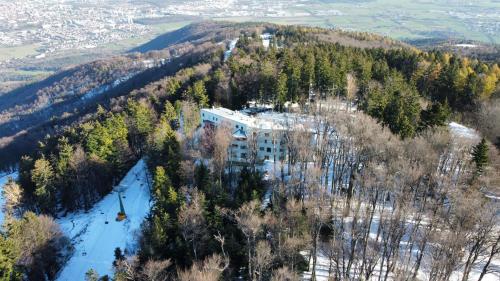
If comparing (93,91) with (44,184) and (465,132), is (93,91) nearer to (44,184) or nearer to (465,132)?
(44,184)

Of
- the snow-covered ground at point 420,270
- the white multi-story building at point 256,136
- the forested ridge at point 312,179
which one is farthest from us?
the white multi-story building at point 256,136

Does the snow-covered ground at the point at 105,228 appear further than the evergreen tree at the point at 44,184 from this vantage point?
No

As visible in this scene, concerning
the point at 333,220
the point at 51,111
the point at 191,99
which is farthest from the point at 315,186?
the point at 51,111

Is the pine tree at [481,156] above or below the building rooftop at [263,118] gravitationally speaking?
above

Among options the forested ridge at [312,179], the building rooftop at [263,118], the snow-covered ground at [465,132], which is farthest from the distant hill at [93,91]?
the snow-covered ground at [465,132]

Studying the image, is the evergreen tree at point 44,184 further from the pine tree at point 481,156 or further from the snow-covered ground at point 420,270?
the pine tree at point 481,156

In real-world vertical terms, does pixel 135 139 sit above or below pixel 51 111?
above

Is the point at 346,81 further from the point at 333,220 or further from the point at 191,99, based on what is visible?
the point at 333,220

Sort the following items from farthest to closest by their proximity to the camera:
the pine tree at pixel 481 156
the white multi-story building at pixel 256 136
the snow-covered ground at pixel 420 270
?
the white multi-story building at pixel 256 136 → the pine tree at pixel 481 156 → the snow-covered ground at pixel 420 270
